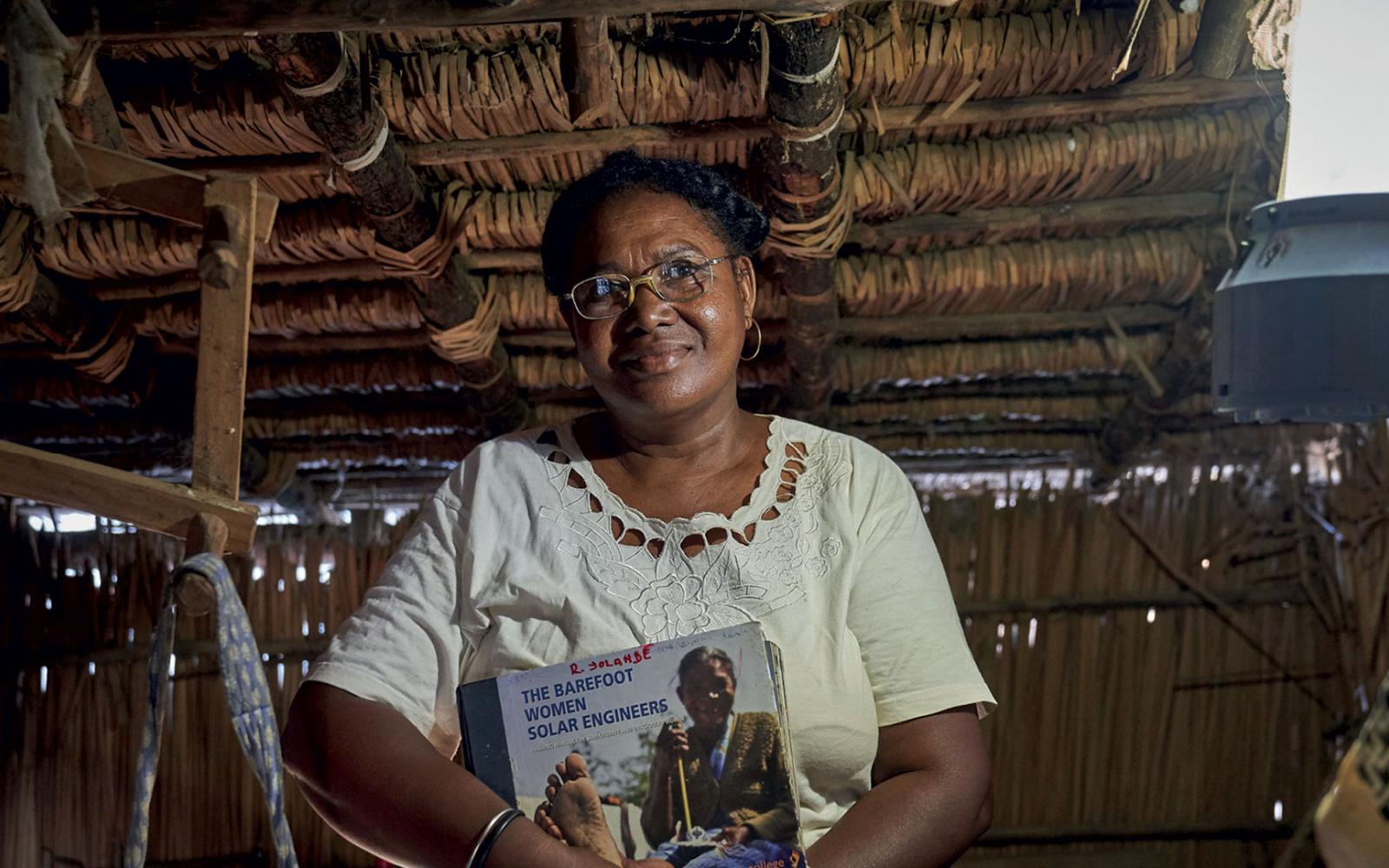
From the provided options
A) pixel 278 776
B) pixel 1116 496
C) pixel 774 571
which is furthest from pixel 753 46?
pixel 1116 496

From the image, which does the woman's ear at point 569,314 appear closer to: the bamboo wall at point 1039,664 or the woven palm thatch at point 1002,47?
the woven palm thatch at point 1002,47

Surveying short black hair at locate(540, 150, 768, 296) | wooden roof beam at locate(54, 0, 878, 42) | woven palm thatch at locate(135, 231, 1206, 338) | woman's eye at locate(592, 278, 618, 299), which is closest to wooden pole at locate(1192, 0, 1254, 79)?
woven palm thatch at locate(135, 231, 1206, 338)

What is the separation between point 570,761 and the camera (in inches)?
58.7

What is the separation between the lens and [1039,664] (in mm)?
4117

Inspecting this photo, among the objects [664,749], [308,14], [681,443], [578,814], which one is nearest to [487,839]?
[578,814]

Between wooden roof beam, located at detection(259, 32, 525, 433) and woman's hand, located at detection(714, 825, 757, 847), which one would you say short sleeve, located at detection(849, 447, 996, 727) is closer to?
woman's hand, located at detection(714, 825, 757, 847)

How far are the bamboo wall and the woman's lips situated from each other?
262 centimetres

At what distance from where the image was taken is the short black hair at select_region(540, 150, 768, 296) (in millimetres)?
1858

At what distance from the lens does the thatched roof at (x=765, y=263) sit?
2.41 metres

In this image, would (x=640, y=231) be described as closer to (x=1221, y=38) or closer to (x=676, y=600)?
(x=676, y=600)

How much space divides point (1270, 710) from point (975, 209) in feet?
7.04

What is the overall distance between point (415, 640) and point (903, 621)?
664 millimetres

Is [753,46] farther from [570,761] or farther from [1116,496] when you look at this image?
[1116,496]

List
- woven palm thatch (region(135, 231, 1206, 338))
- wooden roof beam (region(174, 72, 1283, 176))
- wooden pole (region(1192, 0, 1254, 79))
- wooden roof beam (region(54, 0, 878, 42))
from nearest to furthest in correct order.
A: 1. wooden roof beam (region(54, 0, 878, 42))
2. wooden pole (region(1192, 0, 1254, 79))
3. wooden roof beam (region(174, 72, 1283, 176))
4. woven palm thatch (region(135, 231, 1206, 338))
